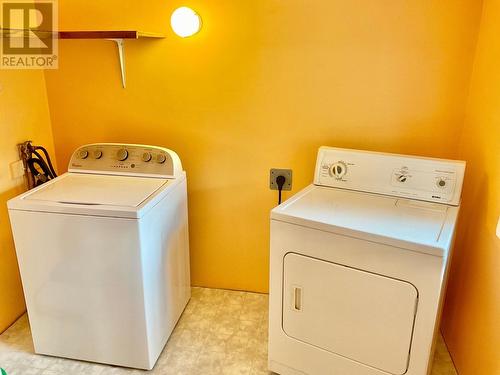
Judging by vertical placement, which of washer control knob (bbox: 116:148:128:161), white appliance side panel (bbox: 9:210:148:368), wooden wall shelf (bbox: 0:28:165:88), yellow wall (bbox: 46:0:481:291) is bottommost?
white appliance side panel (bbox: 9:210:148:368)

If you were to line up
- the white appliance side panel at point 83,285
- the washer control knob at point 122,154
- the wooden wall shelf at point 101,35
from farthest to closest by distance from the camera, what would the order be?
the washer control knob at point 122,154
the wooden wall shelf at point 101,35
the white appliance side panel at point 83,285

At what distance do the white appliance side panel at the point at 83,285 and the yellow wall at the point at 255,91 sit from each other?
2.29 ft

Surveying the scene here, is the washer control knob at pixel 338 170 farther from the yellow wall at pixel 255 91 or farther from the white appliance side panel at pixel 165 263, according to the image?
the white appliance side panel at pixel 165 263

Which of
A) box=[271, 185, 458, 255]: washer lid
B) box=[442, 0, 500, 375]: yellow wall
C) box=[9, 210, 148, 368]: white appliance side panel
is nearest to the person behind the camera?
box=[271, 185, 458, 255]: washer lid

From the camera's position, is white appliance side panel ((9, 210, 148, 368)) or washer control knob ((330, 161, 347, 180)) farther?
washer control knob ((330, 161, 347, 180))

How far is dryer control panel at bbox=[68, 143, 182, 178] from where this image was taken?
1.97m

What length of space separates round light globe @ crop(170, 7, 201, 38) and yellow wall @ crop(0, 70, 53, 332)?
86cm

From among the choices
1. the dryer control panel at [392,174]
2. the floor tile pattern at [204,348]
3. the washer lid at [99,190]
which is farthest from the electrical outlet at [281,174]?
the floor tile pattern at [204,348]

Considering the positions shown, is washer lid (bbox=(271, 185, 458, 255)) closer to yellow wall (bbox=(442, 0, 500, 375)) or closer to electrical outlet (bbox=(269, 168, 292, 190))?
yellow wall (bbox=(442, 0, 500, 375))

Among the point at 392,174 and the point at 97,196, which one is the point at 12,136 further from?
the point at 392,174

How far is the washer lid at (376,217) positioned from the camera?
4.40 feet

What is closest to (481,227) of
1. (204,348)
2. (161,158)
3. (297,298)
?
(297,298)

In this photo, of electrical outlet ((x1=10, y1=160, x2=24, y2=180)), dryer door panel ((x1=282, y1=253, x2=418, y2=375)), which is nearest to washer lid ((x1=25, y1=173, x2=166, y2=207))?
electrical outlet ((x1=10, y1=160, x2=24, y2=180))

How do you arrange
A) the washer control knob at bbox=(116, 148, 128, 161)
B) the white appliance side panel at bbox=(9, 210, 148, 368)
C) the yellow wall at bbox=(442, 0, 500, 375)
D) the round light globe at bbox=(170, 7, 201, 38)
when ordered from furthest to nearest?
the washer control knob at bbox=(116, 148, 128, 161)
the round light globe at bbox=(170, 7, 201, 38)
the white appliance side panel at bbox=(9, 210, 148, 368)
the yellow wall at bbox=(442, 0, 500, 375)
